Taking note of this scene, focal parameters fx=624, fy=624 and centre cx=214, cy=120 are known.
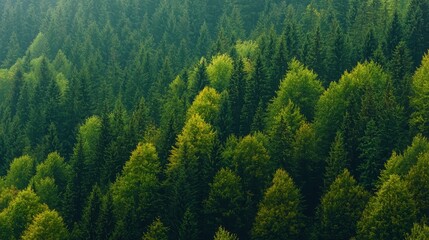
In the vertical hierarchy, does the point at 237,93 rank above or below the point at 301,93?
above

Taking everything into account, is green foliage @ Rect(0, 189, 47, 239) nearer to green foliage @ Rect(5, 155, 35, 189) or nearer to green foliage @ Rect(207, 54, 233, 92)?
green foliage @ Rect(5, 155, 35, 189)

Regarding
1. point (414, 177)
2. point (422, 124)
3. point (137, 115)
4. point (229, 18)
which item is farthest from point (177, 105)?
point (229, 18)

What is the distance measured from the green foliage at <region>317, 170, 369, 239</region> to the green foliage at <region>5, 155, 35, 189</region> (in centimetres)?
4742

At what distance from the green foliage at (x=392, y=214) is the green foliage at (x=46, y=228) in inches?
1315

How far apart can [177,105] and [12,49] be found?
291 feet

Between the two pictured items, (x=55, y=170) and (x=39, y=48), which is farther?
(x=39, y=48)

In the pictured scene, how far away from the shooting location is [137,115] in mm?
91062

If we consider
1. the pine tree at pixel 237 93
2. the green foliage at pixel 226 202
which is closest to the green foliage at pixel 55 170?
the pine tree at pixel 237 93

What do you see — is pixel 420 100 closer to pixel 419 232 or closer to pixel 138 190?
pixel 419 232

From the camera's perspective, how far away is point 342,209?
61844 millimetres

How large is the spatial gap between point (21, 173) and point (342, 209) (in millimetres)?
50374

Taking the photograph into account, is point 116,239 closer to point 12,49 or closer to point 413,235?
point 413,235

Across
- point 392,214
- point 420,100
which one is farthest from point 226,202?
point 420,100

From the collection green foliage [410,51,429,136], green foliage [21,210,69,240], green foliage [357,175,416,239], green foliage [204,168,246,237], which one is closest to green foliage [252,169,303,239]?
green foliage [204,168,246,237]
